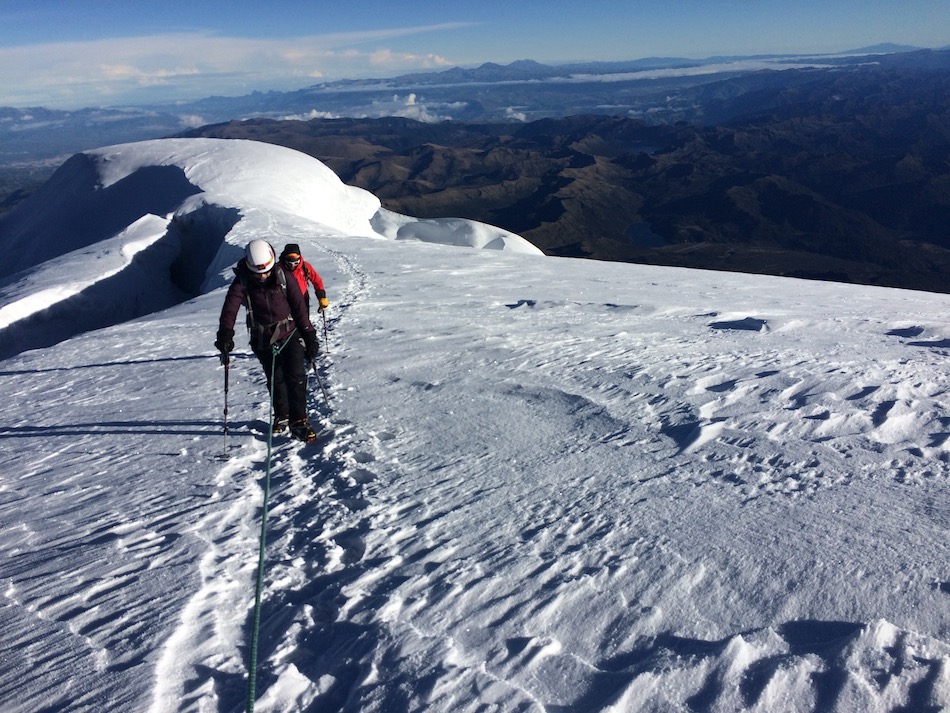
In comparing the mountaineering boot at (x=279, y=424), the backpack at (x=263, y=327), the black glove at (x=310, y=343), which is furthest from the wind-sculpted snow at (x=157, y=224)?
the black glove at (x=310, y=343)

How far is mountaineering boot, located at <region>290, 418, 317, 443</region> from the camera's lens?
19.4 ft

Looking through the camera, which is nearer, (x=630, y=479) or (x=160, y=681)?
(x=160, y=681)

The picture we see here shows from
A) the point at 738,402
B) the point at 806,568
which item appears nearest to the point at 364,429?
the point at 738,402

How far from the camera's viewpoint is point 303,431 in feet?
19.5

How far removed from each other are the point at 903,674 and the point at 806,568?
75cm

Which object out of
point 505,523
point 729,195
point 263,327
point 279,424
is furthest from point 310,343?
point 729,195

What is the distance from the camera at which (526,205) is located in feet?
407

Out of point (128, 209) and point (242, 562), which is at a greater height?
point (128, 209)

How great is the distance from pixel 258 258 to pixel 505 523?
10.1ft

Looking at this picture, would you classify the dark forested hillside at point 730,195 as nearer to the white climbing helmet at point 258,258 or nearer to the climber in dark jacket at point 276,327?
the climber in dark jacket at point 276,327

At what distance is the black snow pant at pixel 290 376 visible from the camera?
5934 millimetres

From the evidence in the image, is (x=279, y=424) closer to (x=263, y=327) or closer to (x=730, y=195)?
(x=263, y=327)

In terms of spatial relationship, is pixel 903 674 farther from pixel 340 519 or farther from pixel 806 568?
pixel 340 519

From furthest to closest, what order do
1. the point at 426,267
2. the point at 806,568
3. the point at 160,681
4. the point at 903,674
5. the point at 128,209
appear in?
the point at 128,209 → the point at 426,267 → the point at 806,568 → the point at 160,681 → the point at 903,674
